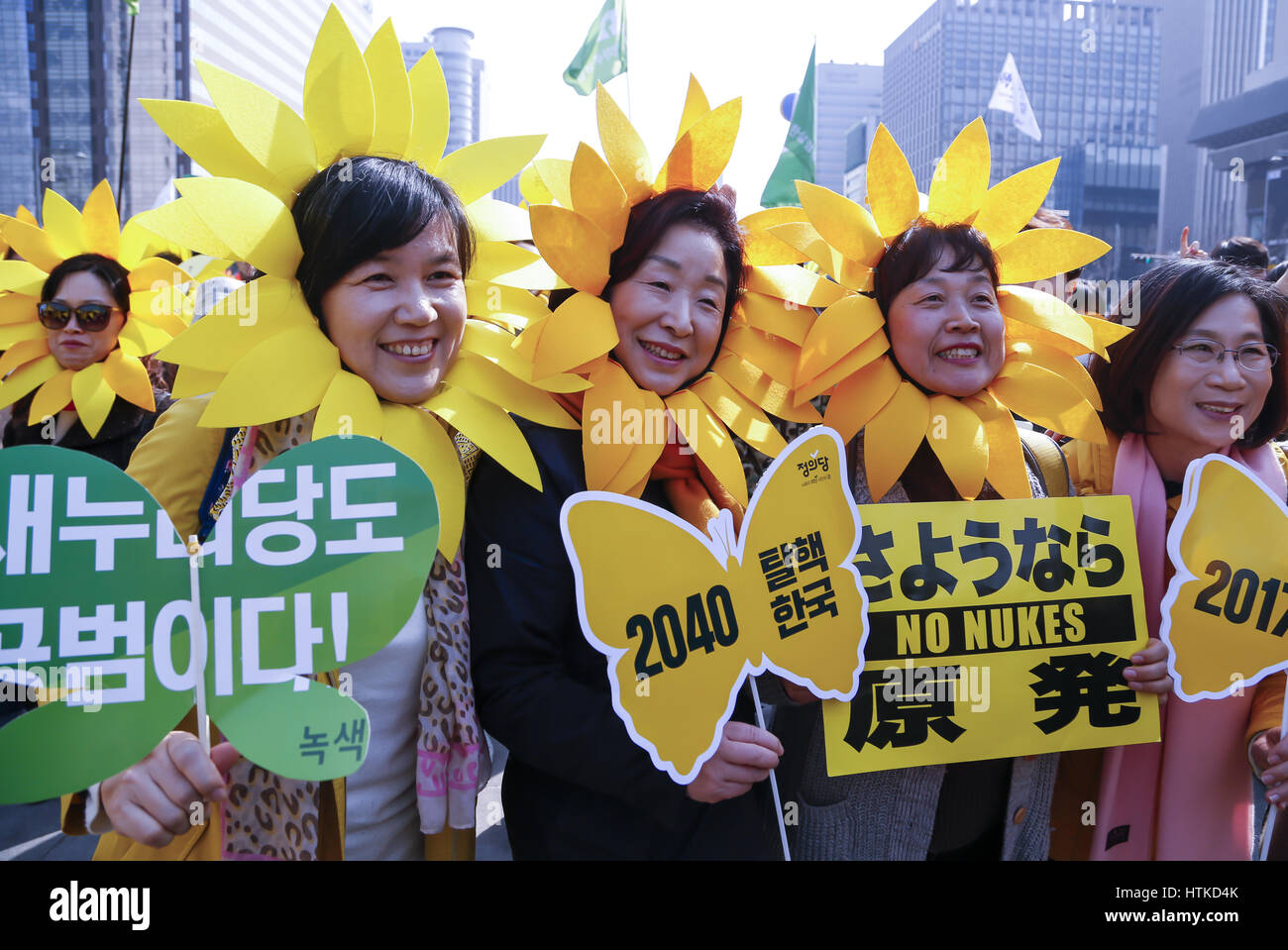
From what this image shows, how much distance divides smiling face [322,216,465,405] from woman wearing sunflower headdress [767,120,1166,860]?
28.0 inches

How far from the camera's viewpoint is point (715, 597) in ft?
4.77

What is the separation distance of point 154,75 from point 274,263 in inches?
1545

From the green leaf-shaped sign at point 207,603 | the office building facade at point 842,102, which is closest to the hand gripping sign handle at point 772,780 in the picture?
the green leaf-shaped sign at point 207,603

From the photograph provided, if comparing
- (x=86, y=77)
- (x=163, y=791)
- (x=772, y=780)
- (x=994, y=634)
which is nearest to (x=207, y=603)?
(x=163, y=791)

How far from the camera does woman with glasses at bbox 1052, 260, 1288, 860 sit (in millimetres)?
1746

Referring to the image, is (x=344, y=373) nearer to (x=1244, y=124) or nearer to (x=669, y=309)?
(x=669, y=309)

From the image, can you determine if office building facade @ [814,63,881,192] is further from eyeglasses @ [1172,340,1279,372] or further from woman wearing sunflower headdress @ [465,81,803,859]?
woman wearing sunflower headdress @ [465,81,803,859]

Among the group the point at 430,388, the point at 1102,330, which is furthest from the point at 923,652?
the point at 430,388

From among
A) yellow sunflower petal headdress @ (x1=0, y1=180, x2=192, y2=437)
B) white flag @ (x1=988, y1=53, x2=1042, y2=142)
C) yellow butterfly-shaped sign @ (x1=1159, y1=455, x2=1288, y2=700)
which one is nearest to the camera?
yellow butterfly-shaped sign @ (x1=1159, y1=455, x2=1288, y2=700)

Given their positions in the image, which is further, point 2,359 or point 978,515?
point 2,359

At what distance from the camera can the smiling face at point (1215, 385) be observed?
1741 mm

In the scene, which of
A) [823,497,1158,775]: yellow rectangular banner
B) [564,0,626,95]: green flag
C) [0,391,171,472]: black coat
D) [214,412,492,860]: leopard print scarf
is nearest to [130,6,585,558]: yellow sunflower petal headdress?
[214,412,492,860]: leopard print scarf
